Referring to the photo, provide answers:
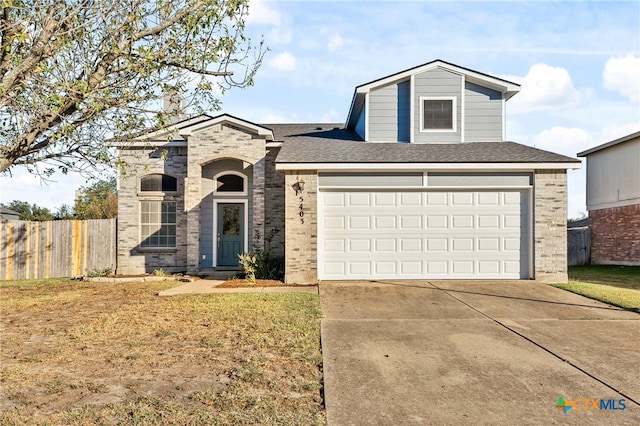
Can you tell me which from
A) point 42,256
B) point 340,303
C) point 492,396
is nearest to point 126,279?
point 42,256

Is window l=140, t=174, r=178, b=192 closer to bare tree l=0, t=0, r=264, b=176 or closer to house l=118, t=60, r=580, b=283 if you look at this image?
house l=118, t=60, r=580, b=283

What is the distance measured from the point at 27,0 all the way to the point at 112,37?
1295 millimetres

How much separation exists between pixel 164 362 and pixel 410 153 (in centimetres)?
923

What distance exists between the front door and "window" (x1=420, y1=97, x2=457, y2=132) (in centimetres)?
669

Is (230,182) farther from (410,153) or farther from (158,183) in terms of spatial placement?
(410,153)

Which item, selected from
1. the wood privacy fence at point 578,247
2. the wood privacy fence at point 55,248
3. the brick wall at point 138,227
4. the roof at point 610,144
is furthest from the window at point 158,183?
the roof at point 610,144

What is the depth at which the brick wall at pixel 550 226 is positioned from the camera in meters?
11.9

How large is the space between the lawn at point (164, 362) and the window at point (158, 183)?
237 inches

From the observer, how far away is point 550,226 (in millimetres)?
11922

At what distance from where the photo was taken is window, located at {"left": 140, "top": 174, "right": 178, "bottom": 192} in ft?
48.3

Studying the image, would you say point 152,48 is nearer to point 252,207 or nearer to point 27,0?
point 27,0

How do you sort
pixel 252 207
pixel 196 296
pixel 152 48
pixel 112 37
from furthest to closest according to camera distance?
pixel 252 207
pixel 196 296
pixel 152 48
pixel 112 37

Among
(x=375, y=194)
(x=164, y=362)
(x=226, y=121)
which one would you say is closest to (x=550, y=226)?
(x=375, y=194)

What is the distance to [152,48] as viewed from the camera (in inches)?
222
